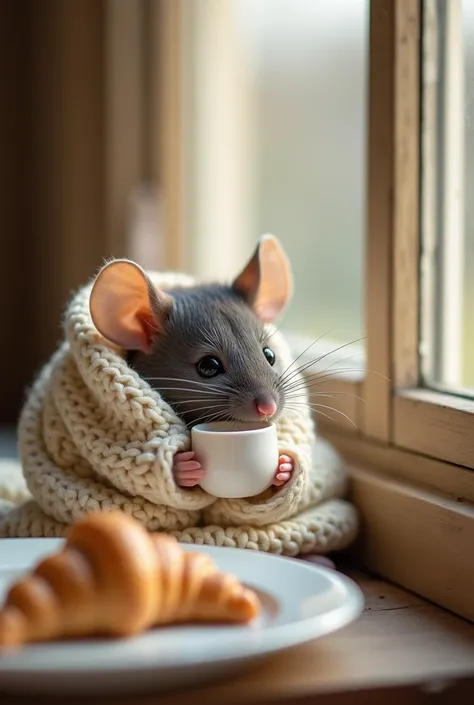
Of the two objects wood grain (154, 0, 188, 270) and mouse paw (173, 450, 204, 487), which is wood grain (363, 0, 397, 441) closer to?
mouse paw (173, 450, 204, 487)

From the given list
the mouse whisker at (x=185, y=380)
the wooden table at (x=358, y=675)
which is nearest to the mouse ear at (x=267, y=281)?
the mouse whisker at (x=185, y=380)

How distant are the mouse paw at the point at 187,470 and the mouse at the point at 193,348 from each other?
0.06 m

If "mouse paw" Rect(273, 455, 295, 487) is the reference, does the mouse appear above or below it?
above

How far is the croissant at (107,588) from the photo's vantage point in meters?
0.66

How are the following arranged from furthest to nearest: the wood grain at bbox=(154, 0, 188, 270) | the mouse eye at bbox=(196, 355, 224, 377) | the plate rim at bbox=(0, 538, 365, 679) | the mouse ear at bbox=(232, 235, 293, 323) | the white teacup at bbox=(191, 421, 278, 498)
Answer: the wood grain at bbox=(154, 0, 188, 270) < the mouse ear at bbox=(232, 235, 293, 323) < the mouse eye at bbox=(196, 355, 224, 377) < the white teacup at bbox=(191, 421, 278, 498) < the plate rim at bbox=(0, 538, 365, 679)

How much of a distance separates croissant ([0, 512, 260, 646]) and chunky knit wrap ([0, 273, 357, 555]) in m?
0.21

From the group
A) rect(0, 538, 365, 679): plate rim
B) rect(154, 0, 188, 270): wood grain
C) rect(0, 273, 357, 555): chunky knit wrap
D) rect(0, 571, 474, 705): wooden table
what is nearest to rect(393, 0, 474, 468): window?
rect(0, 273, 357, 555): chunky knit wrap

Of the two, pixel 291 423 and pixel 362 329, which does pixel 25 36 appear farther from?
pixel 291 423

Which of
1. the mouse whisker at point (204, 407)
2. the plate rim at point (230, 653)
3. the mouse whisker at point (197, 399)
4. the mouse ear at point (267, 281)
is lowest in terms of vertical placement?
the plate rim at point (230, 653)

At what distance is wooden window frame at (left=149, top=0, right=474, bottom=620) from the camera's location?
3.23ft

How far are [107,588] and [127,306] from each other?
0.41 meters

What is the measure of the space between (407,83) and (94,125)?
1239mm

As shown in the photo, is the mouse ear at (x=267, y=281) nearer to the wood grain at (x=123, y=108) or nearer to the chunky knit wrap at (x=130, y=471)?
the chunky knit wrap at (x=130, y=471)

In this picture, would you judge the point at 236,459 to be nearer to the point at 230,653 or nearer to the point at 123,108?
the point at 230,653
